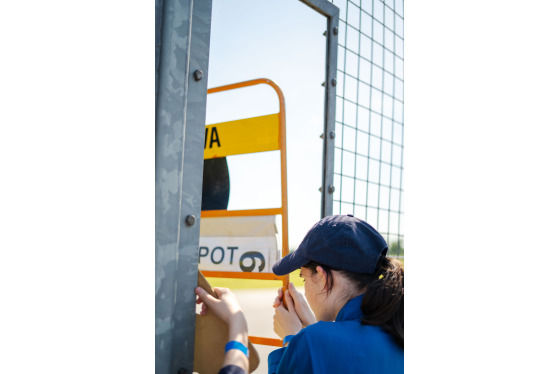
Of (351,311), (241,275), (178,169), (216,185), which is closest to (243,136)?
(216,185)

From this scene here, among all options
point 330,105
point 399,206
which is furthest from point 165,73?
point 399,206

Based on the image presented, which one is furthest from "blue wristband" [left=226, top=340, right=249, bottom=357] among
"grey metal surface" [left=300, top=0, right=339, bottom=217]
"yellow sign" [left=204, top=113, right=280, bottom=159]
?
"yellow sign" [left=204, top=113, right=280, bottom=159]

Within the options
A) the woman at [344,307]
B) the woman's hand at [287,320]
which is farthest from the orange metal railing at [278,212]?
the woman at [344,307]

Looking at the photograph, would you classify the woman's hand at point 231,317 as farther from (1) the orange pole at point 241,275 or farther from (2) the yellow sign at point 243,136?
(2) the yellow sign at point 243,136

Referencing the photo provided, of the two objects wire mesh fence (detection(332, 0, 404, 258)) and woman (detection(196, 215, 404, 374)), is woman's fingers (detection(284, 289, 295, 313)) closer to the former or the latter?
woman (detection(196, 215, 404, 374))

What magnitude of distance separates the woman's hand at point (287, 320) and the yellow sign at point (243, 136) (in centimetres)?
61

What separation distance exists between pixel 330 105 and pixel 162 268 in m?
1.05

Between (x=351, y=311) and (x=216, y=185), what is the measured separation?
1049mm

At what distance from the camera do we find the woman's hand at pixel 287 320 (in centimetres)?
117

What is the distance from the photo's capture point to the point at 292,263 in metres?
1.08

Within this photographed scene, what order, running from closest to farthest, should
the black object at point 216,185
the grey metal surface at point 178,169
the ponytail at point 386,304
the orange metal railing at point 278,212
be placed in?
1. the grey metal surface at point 178,169
2. the ponytail at point 386,304
3. the orange metal railing at point 278,212
4. the black object at point 216,185
